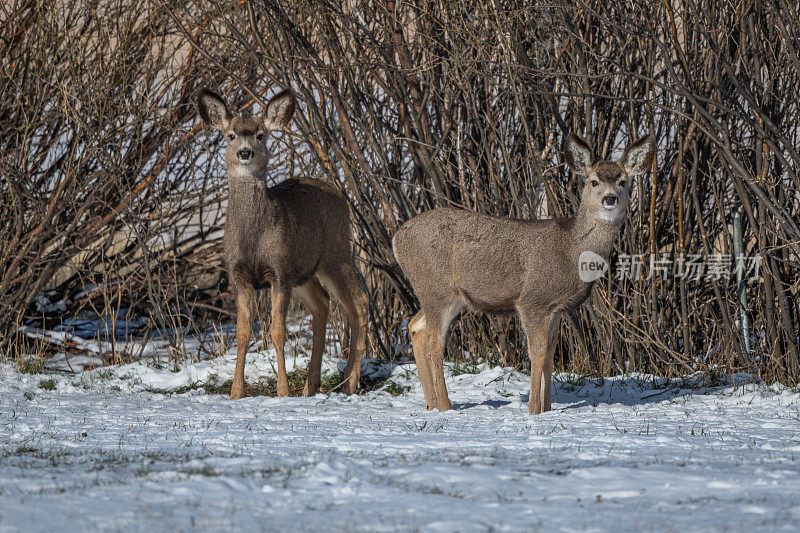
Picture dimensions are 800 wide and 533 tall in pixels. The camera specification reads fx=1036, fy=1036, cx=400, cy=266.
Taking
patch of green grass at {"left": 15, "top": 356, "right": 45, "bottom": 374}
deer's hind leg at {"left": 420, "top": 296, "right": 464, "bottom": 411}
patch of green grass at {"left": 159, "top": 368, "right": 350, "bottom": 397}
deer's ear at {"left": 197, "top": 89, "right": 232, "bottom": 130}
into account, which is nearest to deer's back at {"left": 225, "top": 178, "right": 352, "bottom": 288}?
deer's ear at {"left": 197, "top": 89, "right": 232, "bottom": 130}

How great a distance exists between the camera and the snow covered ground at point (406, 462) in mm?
3768

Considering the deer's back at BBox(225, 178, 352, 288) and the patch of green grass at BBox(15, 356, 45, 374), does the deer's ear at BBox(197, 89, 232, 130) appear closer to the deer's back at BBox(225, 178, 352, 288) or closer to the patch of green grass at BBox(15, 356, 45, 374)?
the deer's back at BBox(225, 178, 352, 288)

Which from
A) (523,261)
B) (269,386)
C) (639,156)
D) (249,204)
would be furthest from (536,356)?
(269,386)

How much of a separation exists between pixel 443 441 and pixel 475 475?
1169mm

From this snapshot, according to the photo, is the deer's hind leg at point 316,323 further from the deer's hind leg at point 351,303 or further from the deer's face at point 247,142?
the deer's face at point 247,142

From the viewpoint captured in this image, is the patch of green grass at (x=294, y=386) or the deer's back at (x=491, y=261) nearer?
the deer's back at (x=491, y=261)

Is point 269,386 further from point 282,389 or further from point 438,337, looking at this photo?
point 438,337

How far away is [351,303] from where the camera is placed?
891 cm

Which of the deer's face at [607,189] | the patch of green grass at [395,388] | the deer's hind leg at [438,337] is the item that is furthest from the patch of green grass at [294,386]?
the deer's face at [607,189]

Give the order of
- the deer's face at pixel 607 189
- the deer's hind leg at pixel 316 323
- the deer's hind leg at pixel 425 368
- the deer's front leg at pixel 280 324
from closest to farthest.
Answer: the deer's face at pixel 607 189 → the deer's hind leg at pixel 425 368 → the deer's front leg at pixel 280 324 → the deer's hind leg at pixel 316 323

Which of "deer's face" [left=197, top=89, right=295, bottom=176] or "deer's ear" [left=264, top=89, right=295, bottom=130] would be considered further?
"deer's ear" [left=264, top=89, right=295, bottom=130]

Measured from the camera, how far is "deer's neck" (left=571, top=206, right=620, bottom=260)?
7374 mm

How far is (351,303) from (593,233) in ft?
7.90

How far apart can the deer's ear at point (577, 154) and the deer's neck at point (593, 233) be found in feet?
1.04
